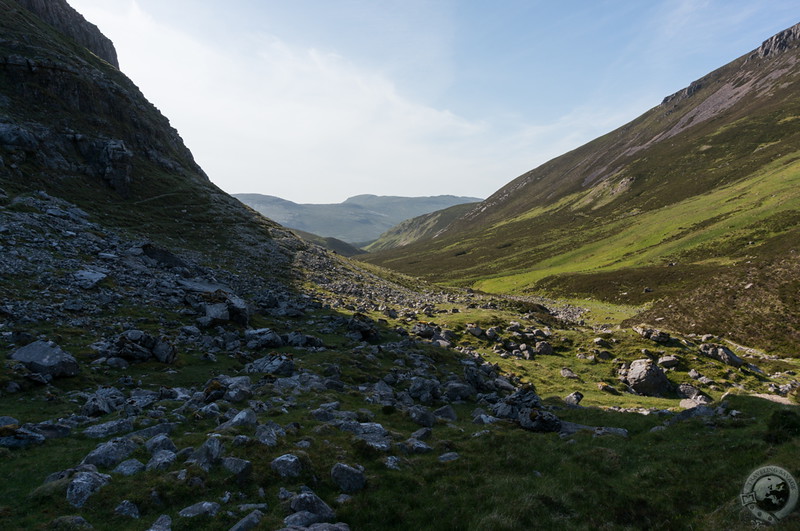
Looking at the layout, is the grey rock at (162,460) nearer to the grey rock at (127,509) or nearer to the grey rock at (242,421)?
the grey rock at (127,509)

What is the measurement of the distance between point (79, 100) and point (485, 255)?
166 m

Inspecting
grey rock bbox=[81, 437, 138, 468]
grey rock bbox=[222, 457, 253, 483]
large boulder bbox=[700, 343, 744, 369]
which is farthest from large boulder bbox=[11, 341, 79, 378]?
large boulder bbox=[700, 343, 744, 369]

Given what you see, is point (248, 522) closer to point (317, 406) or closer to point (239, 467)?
point (239, 467)

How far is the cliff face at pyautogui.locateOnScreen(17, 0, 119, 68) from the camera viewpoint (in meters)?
112

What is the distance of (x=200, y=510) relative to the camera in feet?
39.7

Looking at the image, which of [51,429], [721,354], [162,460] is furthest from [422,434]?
[721,354]

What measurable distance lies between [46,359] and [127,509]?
50.8 feet

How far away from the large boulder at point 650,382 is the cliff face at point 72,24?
554 feet

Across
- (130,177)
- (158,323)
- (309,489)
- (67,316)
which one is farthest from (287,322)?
(130,177)

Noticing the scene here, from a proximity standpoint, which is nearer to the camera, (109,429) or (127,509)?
(127,509)

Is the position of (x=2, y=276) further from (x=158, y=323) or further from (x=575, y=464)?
(x=575, y=464)

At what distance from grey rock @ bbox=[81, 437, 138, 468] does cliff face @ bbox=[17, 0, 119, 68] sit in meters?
155

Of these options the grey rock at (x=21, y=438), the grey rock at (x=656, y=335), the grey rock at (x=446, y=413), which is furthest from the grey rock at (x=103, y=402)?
the grey rock at (x=656, y=335)

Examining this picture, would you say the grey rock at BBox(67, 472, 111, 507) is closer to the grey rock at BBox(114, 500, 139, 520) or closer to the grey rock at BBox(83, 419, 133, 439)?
the grey rock at BBox(114, 500, 139, 520)
